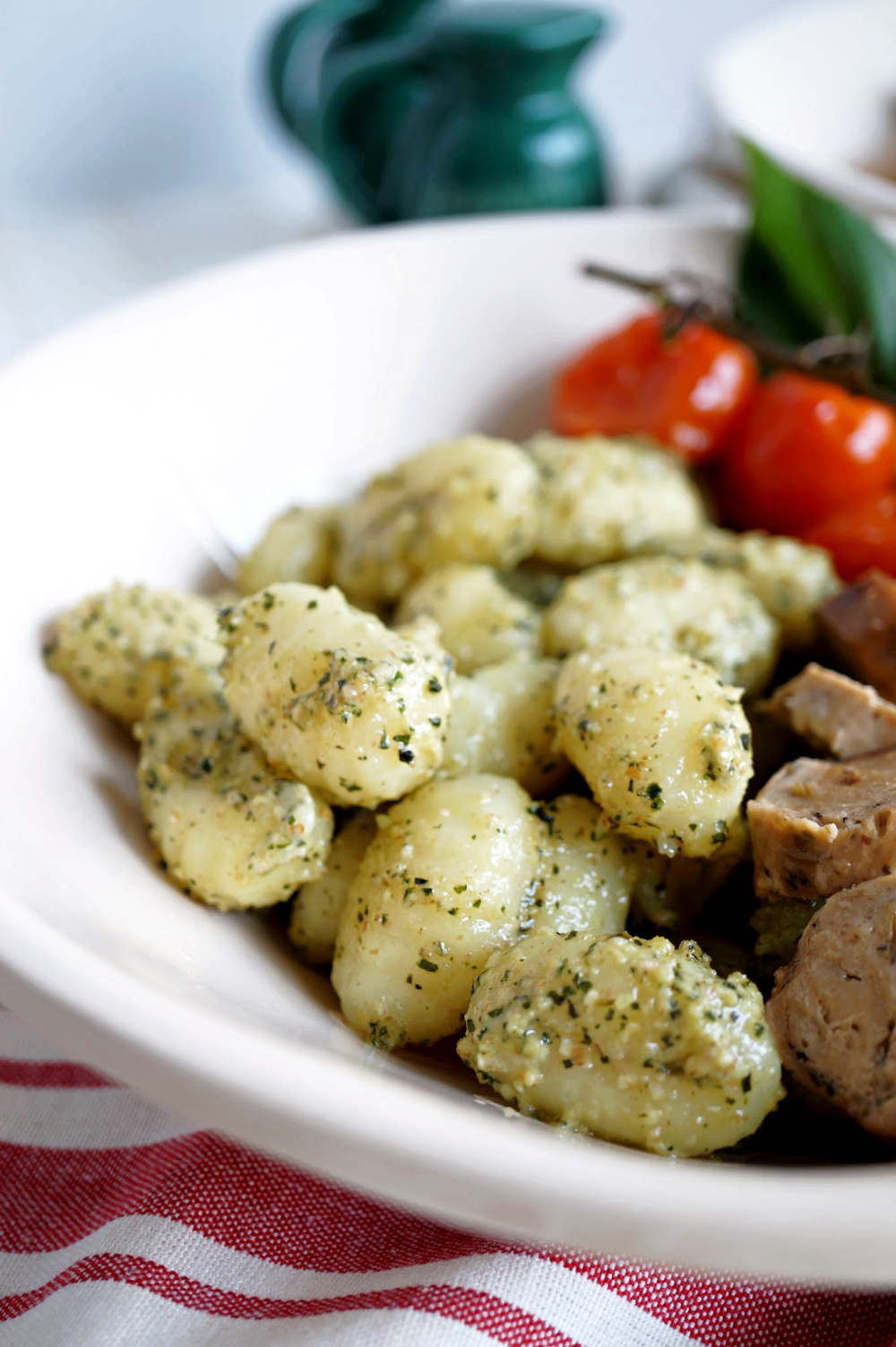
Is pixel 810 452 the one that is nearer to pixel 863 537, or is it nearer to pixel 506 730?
pixel 863 537

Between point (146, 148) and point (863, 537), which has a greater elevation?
point (146, 148)

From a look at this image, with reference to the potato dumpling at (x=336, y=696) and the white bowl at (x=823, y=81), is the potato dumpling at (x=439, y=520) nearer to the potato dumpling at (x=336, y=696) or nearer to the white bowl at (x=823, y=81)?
the potato dumpling at (x=336, y=696)

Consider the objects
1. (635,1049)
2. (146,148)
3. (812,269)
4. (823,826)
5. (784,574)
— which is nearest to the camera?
(635,1049)

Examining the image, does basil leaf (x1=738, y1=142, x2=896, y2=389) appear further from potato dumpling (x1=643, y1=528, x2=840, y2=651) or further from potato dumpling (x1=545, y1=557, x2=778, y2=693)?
potato dumpling (x1=545, y1=557, x2=778, y2=693)

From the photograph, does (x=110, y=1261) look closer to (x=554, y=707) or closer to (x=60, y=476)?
(x=554, y=707)

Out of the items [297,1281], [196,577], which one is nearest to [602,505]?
[196,577]

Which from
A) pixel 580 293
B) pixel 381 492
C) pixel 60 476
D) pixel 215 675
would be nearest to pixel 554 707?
pixel 215 675

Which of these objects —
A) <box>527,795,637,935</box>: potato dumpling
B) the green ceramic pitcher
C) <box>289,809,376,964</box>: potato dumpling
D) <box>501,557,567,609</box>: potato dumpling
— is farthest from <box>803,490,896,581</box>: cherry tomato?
the green ceramic pitcher
